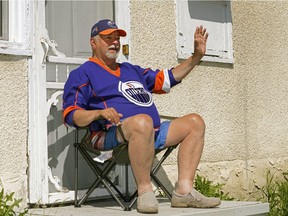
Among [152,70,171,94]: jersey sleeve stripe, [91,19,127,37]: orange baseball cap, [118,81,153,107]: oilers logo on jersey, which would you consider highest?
[91,19,127,37]: orange baseball cap

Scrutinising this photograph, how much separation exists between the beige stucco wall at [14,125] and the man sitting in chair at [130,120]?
40 centimetres

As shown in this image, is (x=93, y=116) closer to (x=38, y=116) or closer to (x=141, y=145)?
(x=141, y=145)

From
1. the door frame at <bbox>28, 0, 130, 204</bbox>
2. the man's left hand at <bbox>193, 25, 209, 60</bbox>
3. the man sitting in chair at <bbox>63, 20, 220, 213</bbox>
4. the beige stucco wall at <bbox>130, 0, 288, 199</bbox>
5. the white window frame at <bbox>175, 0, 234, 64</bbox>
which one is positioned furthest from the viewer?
the white window frame at <bbox>175, 0, 234, 64</bbox>

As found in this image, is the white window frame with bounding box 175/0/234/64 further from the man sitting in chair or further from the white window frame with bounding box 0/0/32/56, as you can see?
the white window frame with bounding box 0/0/32/56

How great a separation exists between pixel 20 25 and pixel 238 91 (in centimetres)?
254

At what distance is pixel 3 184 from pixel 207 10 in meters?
2.81

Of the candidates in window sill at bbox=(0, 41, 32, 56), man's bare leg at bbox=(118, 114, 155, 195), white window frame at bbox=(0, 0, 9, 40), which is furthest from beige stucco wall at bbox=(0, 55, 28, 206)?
man's bare leg at bbox=(118, 114, 155, 195)

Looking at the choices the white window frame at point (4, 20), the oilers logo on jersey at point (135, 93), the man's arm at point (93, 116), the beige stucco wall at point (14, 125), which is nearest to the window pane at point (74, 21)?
the white window frame at point (4, 20)

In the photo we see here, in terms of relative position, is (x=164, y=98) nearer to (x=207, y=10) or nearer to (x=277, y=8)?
(x=207, y=10)

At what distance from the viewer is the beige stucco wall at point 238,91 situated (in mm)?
6039

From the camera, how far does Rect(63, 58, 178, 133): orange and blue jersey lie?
15.6 feet

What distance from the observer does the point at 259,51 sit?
278 inches

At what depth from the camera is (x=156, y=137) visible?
4918 mm

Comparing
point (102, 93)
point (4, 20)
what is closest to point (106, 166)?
point (102, 93)
